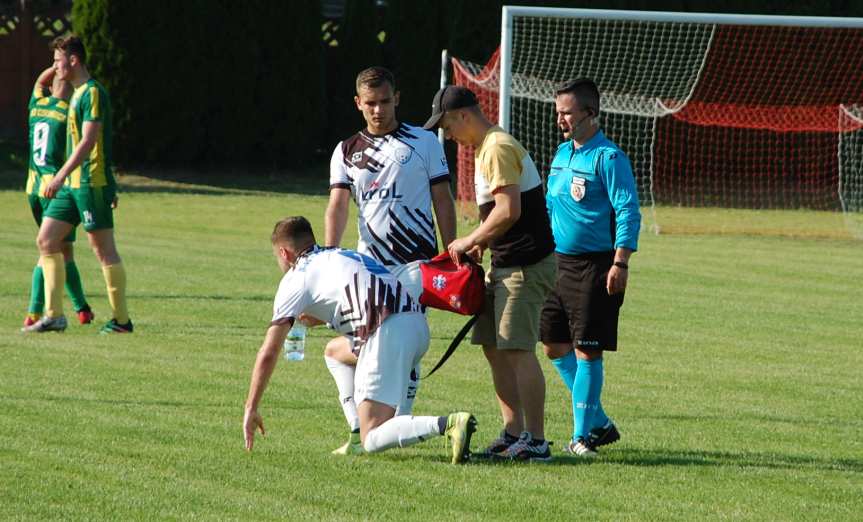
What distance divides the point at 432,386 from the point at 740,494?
3.31 metres

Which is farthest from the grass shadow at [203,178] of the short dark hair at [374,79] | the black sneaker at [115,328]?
the short dark hair at [374,79]

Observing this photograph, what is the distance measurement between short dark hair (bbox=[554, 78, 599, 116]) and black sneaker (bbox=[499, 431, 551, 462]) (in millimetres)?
1698

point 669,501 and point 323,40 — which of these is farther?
point 323,40

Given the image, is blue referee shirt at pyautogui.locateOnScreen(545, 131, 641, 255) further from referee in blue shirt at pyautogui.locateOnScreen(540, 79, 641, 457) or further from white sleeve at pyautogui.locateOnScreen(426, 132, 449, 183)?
white sleeve at pyautogui.locateOnScreen(426, 132, 449, 183)

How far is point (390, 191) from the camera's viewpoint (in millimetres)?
7320

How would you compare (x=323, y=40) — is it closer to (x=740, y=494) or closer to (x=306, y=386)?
(x=306, y=386)

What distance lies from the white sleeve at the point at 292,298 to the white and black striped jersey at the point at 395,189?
2.73ft

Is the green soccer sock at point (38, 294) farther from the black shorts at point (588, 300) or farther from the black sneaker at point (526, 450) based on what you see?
the black sneaker at point (526, 450)

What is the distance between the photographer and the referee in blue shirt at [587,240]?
23.7 ft

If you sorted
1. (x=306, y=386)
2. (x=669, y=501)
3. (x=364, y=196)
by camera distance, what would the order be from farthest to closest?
(x=306, y=386), (x=364, y=196), (x=669, y=501)

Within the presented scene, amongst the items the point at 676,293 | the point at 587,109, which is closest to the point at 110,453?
the point at 587,109

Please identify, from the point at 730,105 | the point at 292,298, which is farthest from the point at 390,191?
the point at 730,105

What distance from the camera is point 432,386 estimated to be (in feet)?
31.0

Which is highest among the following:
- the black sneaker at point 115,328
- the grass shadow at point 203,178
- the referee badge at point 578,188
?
the referee badge at point 578,188
